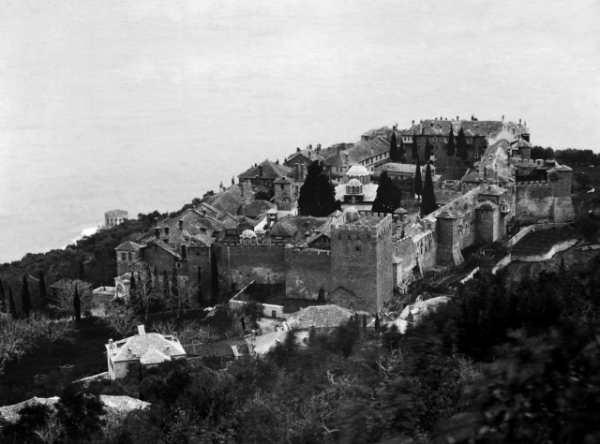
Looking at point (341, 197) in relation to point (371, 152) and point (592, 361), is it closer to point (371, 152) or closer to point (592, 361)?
point (371, 152)

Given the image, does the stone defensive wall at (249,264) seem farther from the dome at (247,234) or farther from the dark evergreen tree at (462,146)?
the dark evergreen tree at (462,146)

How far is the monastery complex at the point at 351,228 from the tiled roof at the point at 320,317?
4.59ft

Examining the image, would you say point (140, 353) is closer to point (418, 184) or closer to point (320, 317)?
point (320, 317)

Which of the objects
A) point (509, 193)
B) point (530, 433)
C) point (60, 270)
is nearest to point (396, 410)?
point (530, 433)

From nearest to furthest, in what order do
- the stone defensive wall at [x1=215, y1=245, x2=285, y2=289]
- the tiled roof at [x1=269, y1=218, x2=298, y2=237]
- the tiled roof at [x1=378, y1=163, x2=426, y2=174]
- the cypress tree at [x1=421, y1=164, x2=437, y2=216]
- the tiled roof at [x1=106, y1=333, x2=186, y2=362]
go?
the tiled roof at [x1=106, y1=333, x2=186, y2=362] → the stone defensive wall at [x1=215, y1=245, x2=285, y2=289] → the tiled roof at [x1=269, y1=218, x2=298, y2=237] → the cypress tree at [x1=421, y1=164, x2=437, y2=216] → the tiled roof at [x1=378, y1=163, x2=426, y2=174]

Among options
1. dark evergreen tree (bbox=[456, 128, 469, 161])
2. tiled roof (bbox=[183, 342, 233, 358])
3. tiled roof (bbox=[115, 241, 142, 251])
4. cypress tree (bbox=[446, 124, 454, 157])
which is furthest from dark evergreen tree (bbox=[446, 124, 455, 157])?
tiled roof (bbox=[183, 342, 233, 358])

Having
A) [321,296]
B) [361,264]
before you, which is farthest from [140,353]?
[361,264]

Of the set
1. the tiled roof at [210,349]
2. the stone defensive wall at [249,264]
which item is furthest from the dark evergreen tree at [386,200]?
the tiled roof at [210,349]

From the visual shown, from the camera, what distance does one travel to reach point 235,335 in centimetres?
2075

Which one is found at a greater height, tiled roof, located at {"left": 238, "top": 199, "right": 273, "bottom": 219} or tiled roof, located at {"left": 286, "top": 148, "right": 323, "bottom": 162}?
tiled roof, located at {"left": 286, "top": 148, "right": 323, "bottom": 162}

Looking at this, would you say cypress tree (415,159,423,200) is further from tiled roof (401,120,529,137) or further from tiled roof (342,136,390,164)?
tiled roof (401,120,529,137)

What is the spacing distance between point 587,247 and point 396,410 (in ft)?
56.6

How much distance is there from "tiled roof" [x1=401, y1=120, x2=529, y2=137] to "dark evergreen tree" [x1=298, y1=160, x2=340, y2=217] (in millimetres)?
7118

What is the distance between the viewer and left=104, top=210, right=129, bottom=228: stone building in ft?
109
